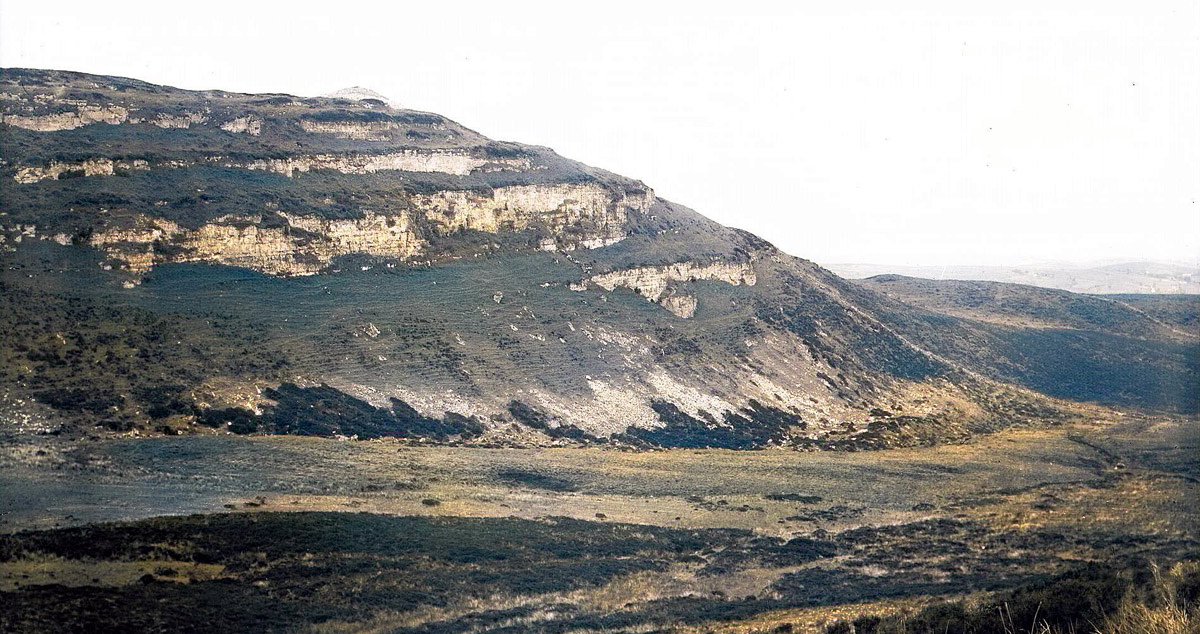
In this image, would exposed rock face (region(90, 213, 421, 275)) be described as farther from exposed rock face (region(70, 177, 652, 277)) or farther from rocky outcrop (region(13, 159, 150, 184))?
rocky outcrop (region(13, 159, 150, 184))

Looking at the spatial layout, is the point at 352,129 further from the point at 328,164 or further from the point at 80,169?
the point at 80,169

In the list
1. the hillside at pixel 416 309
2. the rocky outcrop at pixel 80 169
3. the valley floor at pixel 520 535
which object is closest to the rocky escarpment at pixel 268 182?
the rocky outcrop at pixel 80 169

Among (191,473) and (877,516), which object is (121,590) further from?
(877,516)

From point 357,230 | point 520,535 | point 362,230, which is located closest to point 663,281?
point 362,230

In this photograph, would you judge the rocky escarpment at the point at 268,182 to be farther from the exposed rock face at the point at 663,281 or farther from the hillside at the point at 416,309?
the exposed rock face at the point at 663,281

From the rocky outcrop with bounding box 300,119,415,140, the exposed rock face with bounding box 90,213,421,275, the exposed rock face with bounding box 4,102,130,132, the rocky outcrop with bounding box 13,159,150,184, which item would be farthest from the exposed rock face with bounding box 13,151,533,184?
the exposed rock face with bounding box 90,213,421,275

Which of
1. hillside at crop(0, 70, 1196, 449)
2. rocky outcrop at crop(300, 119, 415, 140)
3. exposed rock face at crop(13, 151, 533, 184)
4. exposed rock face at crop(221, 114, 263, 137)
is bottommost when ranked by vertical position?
hillside at crop(0, 70, 1196, 449)
